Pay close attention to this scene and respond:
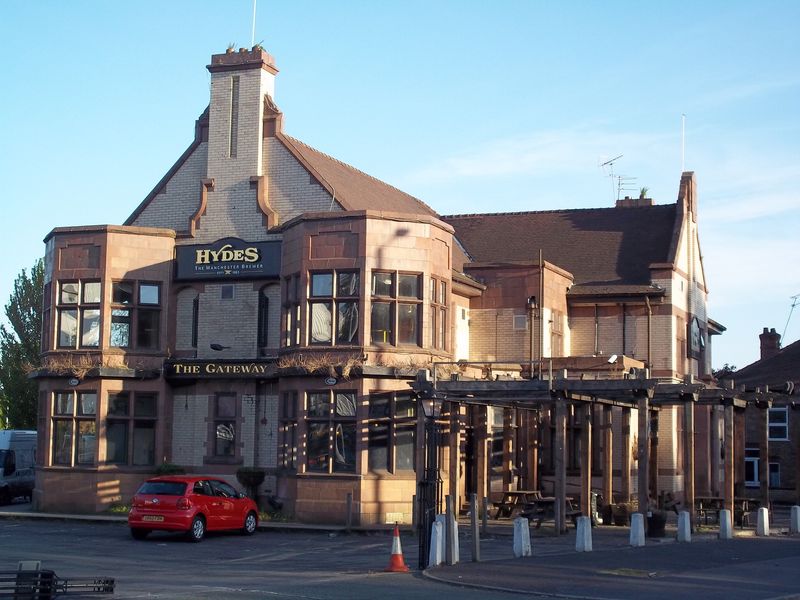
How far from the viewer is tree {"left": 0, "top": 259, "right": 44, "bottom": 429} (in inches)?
2068

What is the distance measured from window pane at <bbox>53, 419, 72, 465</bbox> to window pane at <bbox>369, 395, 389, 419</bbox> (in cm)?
909

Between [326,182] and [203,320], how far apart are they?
539cm

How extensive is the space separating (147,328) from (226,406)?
10.6ft

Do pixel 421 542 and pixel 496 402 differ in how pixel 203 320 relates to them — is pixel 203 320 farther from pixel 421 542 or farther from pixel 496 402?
→ pixel 421 542

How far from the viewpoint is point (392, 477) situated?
96.9ft

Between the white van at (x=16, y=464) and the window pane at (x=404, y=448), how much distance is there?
53.0 feet

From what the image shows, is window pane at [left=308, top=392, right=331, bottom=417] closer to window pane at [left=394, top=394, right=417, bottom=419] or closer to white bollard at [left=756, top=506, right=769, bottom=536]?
window pane at [left=394, top=394, right=417, bottom=419]

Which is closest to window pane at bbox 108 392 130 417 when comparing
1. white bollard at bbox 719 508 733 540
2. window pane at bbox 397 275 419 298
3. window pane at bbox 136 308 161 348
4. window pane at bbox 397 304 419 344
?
window pane at bbox 136 308 161 348

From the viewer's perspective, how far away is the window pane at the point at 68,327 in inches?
1293

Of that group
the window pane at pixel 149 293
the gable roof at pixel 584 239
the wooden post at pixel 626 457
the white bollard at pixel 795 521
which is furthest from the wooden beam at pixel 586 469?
the window pane at pixel 149 293

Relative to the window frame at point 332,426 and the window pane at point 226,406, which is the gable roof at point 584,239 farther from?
the window frame at point 332,426

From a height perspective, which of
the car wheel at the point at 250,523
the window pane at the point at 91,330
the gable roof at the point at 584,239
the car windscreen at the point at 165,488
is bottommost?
the car wheel at the point at 250,523

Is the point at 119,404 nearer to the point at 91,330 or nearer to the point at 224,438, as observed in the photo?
the point at 91,330

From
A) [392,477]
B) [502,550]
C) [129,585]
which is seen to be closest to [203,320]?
[392,477]
